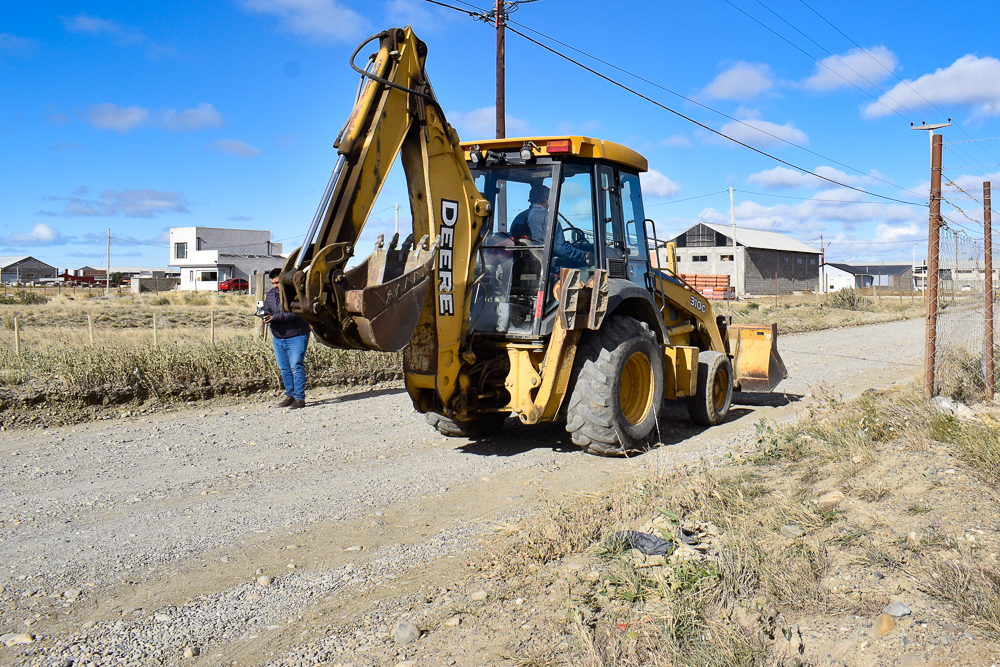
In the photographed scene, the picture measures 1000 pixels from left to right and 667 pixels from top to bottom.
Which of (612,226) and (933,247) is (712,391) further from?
(933,247)

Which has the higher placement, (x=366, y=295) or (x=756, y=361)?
(x=366, y=295)

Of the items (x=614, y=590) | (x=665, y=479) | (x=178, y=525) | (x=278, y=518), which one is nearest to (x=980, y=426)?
(x=665, y=479)

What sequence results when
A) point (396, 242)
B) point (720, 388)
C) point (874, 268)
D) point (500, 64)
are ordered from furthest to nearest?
1. point (874, 268)
2. point (500, 64)
3. point (720, 388)
4. point (396, 242)

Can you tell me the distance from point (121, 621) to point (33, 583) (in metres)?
0.76

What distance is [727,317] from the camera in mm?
9734

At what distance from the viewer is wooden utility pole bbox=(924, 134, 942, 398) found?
7.22 meters

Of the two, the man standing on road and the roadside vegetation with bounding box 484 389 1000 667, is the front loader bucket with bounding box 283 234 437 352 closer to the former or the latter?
the roadside vegetation with bounding box 484 389 1000 667

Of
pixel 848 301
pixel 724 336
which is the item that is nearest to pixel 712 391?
pixel 724 336

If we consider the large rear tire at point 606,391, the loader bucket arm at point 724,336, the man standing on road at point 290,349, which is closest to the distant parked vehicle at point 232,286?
the man standing on road at point 290,349

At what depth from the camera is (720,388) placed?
332 inches

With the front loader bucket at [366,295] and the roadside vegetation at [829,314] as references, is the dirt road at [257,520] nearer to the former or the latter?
the front loader bucket at [366,295]

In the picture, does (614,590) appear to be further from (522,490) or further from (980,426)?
(980,426)

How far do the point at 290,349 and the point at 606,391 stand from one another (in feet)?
15.0

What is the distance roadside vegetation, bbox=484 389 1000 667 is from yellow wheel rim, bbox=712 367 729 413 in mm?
2517
